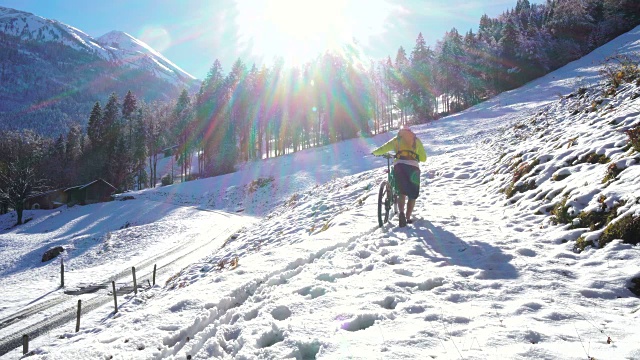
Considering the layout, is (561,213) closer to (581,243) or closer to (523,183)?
(581,243)

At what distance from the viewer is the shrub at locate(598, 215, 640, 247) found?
4.41 m

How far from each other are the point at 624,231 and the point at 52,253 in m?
36.1

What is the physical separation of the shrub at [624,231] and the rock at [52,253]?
35.7 metres

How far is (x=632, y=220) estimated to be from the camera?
4.50m

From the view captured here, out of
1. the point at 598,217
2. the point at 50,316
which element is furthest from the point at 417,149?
the point at 50,316

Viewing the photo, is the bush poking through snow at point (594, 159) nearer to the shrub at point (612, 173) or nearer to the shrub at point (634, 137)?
the shrub at point (634, 137)

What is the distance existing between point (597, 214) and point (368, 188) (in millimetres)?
11236

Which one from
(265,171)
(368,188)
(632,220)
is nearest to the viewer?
(632,220)

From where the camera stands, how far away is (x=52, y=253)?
28.3 meters

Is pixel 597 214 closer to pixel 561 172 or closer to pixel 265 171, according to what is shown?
pixel 561 172

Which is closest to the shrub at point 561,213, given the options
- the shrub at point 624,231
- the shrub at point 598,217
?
the shrub at point 598,217

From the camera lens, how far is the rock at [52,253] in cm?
2806

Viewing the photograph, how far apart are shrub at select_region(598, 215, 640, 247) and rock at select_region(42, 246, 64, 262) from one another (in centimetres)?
3570

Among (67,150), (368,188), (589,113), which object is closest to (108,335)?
(368,188)
